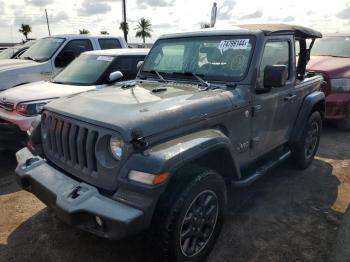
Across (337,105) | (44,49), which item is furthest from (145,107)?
(44,49)

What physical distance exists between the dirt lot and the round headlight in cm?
84

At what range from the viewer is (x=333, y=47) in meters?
8.20

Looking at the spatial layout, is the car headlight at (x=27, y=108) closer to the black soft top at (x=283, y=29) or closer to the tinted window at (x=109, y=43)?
the black soft top at (x=283, y=29)

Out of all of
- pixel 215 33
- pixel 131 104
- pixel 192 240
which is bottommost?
pixel 192 240

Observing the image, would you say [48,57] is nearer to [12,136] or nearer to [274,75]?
[12,136]

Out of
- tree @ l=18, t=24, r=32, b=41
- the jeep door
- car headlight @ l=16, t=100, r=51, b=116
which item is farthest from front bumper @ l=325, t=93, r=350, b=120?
tree @ l=18, t=24, r=32, b=41

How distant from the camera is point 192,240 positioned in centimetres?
286

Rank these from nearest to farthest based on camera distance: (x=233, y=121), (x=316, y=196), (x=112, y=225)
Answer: (x=112, y=225) → (x=233, y=121) → (x=316, y=196)

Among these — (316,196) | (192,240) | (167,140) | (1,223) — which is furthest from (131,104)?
(316,196)

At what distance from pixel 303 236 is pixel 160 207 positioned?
1678mm

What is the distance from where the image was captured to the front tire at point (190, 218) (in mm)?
2543

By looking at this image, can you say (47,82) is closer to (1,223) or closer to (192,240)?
(1,223)

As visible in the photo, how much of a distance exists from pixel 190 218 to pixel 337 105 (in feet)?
16.9

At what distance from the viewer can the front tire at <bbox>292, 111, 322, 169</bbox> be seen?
15.6ft
